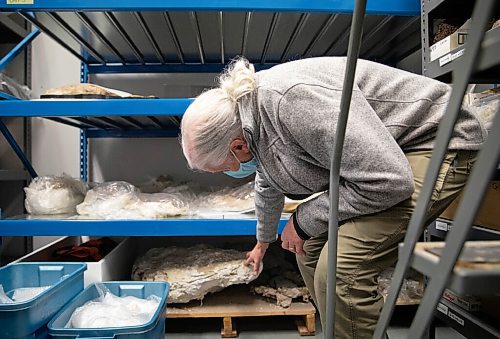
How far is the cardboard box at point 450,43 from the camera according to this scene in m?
1.15

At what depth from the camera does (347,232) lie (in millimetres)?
957

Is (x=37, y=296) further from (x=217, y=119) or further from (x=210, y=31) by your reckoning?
(x=210, y=31)

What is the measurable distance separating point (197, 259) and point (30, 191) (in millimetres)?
762

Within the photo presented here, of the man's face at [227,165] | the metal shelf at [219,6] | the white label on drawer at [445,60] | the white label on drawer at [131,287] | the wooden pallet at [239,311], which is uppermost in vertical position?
the metal shelf at [219,6]

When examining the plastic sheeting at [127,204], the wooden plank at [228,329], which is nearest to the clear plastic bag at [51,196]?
the plastic sheeting at [127,204]

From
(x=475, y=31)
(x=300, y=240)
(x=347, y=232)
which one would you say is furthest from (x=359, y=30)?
(x=300, y=240)

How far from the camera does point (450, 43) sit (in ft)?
3.84

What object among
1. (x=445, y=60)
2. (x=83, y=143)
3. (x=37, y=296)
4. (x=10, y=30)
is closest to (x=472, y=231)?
(x=445, y=60)

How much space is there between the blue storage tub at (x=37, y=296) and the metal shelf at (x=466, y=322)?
111 cm

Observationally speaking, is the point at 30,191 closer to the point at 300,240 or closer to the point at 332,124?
the point at 300,240

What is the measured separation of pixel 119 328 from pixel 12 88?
4.58ft

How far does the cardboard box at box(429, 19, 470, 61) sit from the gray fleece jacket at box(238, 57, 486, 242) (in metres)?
0.28

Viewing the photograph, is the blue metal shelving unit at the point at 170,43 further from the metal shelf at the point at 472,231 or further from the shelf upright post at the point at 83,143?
the metal shelf at the point at 472,231

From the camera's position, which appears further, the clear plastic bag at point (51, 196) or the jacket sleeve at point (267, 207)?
the clear plastic bag at point (51, 196)
